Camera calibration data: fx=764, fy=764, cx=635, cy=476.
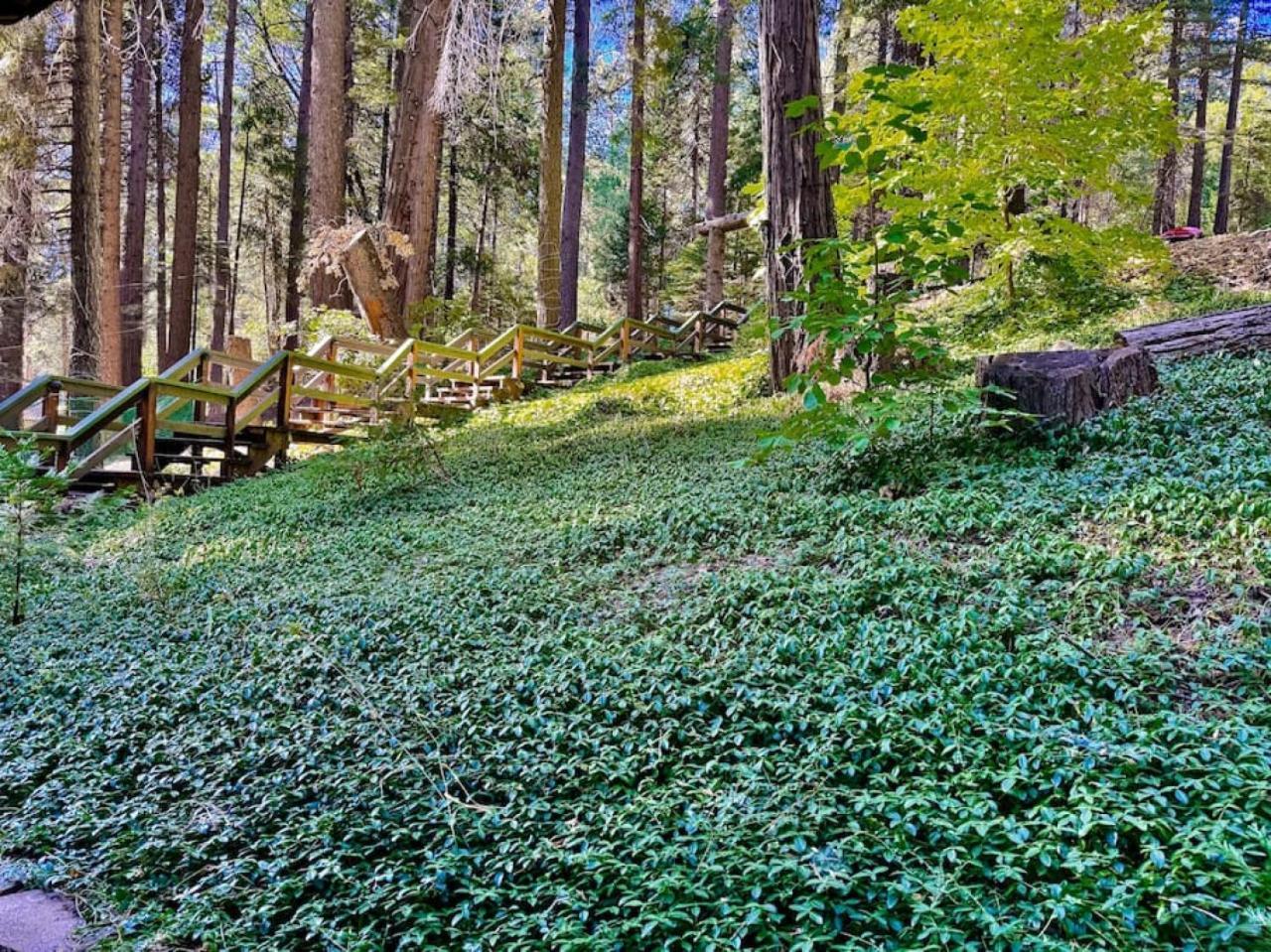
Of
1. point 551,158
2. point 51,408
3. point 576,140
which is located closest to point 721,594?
point 51,408

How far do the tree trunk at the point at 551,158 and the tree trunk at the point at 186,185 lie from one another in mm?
6719

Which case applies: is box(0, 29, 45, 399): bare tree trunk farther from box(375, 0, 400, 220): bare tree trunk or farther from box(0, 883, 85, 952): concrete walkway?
box(0, 883, 85, 952): concrete walkway

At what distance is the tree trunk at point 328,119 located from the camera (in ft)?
34.2

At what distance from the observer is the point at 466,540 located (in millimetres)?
5090

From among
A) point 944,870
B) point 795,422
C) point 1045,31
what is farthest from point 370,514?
point 1045,31

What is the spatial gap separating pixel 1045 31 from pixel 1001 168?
1150mm

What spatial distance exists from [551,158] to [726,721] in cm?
1236

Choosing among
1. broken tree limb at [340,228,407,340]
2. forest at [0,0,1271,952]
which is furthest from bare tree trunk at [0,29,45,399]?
broken tree limb at [340,228,407,340]

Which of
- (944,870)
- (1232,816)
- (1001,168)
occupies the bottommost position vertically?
(944,870)

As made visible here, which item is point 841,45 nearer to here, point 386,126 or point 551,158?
point 551,158

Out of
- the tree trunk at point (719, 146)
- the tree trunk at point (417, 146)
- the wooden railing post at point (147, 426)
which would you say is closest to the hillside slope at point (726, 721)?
the wooden railing post at point (147, 426)

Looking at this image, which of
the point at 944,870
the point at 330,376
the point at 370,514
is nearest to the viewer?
the point at 944,870

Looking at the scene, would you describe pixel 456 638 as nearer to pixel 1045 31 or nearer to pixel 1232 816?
pixel 1232 816

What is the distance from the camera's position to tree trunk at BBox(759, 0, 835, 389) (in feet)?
21.1
